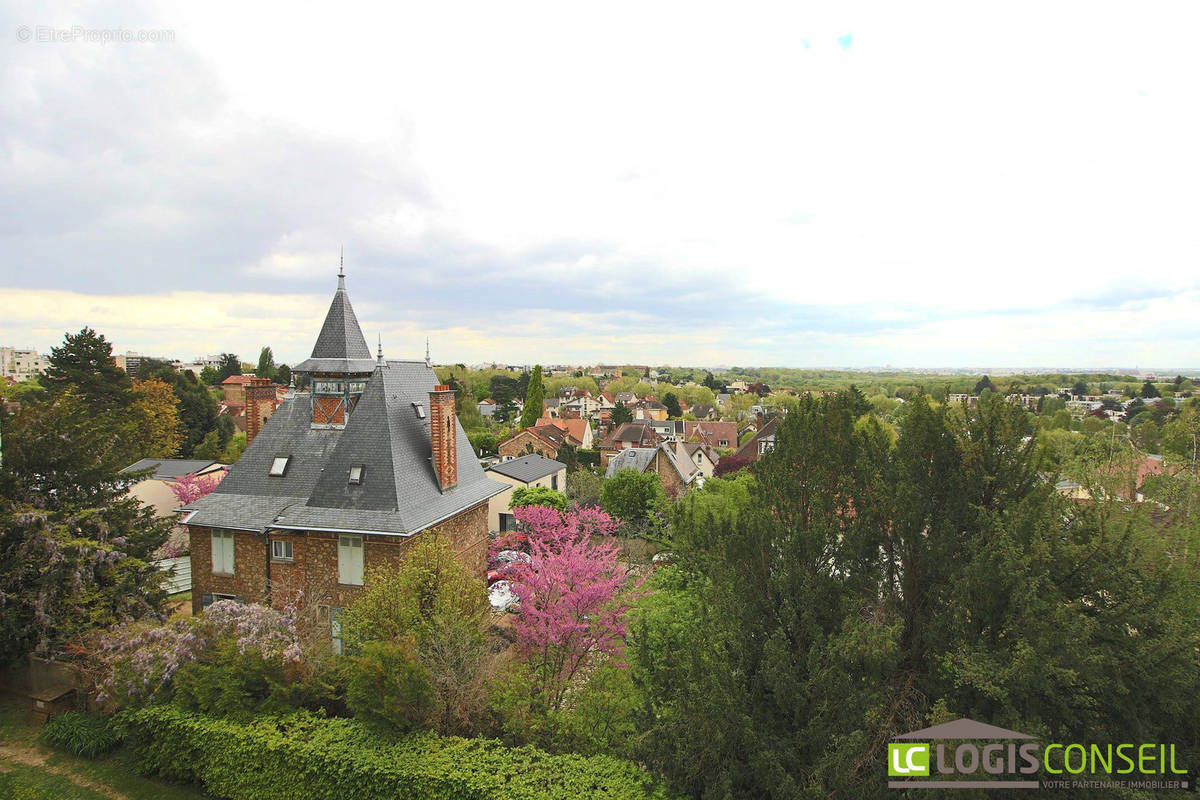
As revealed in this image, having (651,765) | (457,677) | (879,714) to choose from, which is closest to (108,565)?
(457,677)

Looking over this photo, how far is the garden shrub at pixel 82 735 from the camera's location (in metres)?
11.5

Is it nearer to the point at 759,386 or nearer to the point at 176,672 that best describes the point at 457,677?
the point at 176,672

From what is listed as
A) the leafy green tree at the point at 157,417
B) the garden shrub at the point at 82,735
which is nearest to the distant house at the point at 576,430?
the leafy green tree at the point at 157,417

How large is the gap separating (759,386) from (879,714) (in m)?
144

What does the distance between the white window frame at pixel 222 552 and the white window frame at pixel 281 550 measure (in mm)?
1432

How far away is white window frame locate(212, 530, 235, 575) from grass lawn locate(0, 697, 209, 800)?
484cm

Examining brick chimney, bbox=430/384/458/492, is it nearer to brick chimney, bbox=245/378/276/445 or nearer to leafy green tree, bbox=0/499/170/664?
brick chimney, bbox=245/378/276/445

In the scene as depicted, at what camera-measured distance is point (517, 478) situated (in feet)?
114

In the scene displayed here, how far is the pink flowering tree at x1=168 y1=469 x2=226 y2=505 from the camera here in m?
24.8

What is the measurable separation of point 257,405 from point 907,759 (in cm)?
2021

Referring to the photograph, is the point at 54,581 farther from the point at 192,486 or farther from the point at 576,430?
the point at 576,430

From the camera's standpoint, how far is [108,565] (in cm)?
1355

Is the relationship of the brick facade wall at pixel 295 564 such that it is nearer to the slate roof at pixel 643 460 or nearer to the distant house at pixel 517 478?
the distant house at pixel 517 478

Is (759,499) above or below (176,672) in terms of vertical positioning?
above
